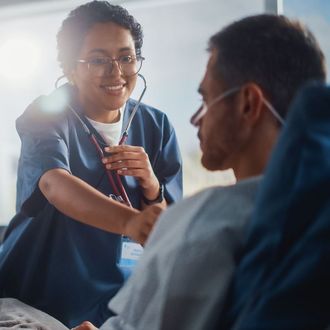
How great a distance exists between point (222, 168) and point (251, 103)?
148 mm

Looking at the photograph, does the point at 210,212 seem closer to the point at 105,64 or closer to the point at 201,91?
the point at 201,91

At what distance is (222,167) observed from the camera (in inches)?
35.3

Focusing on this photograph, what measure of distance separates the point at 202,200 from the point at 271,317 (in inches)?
8.0

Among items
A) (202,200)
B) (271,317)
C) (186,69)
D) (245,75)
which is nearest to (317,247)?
(271,317)

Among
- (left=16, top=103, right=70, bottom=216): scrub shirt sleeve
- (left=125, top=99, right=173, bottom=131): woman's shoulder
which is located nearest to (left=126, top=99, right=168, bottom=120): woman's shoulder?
(left=125, top=99, right=173, bottom=131): woman's shoulder

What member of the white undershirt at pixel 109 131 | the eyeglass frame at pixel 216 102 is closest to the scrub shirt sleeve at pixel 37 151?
the white undershirt at pixel 109 131

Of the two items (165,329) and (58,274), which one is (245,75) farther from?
→ (58,274)

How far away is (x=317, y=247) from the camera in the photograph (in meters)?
0.56

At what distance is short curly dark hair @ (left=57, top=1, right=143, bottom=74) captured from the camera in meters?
1.48

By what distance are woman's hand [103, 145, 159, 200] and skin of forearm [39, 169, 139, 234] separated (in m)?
0.14

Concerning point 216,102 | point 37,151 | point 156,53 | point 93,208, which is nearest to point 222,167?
point 216,102

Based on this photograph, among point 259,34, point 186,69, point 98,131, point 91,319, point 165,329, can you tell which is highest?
point 259,34

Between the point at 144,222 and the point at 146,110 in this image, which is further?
the point at 146,110

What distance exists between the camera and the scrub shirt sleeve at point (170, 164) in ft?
5.12
